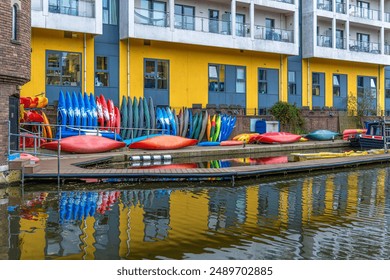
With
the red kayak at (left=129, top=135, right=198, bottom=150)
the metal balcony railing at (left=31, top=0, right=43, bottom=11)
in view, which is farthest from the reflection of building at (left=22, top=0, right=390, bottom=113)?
the red kayak at (left=129, top=135, right=198, bottom=150)

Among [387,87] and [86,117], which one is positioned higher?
[387,87]

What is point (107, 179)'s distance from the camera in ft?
44.4

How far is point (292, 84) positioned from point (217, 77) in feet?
22.8

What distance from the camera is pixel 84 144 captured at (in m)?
19.3

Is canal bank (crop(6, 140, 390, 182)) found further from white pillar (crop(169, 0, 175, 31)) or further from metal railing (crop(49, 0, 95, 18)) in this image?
white pillar (crop(169, 0, 175, 31))

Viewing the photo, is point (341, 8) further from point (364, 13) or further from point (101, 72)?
point (101, 72)

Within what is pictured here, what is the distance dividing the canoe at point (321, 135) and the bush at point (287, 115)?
856 mm

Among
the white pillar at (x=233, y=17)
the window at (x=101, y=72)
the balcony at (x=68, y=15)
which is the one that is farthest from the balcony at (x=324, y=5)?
the balcony at (x=68, y=15)

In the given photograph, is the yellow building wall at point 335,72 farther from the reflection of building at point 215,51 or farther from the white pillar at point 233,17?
the white pillar at point 233,17

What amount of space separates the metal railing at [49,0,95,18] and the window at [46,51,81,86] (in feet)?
7.27

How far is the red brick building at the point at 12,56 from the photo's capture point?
12.9 meters

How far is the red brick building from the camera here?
42.2 feet

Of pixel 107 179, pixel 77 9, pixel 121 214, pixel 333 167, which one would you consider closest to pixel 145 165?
pixel 107 179

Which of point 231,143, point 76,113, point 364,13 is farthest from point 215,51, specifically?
point 364,13
